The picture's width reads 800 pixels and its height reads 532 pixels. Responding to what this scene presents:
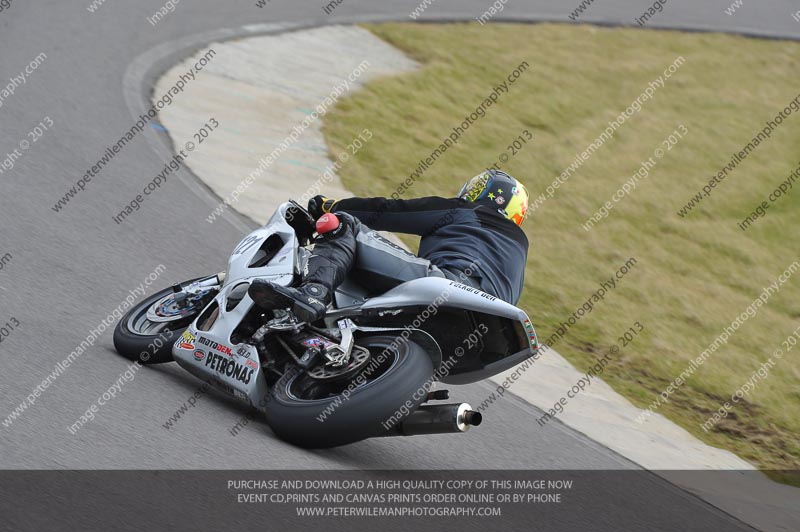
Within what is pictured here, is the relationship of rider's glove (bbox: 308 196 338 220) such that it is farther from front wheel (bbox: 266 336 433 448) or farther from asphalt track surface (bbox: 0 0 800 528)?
asphalt track surface (bbox: 0 0 800 528)

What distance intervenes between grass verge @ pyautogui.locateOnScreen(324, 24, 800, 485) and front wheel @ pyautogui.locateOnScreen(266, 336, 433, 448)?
3.46 m

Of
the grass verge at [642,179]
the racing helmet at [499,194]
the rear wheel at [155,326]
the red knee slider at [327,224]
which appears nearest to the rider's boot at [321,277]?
the red knee slider at [327,224]

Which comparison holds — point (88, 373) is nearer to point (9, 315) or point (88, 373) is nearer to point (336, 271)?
point (9, 315)

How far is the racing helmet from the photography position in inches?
220

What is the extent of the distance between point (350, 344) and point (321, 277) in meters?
0.36

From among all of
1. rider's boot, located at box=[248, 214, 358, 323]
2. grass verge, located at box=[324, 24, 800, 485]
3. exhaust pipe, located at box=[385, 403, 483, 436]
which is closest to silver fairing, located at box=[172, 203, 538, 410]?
rider's boot, located at box=[248, 214, 358, 323]

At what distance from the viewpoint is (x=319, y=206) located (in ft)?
18.2

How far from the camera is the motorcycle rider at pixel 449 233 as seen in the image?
199 inches

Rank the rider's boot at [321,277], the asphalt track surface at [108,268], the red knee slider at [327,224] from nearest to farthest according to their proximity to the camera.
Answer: the asphalt track surface at [108,268]
the rider's boot at [321,277]
the red knee slider at [327,224]

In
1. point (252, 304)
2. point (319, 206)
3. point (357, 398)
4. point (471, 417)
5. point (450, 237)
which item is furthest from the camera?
point (319, 206)

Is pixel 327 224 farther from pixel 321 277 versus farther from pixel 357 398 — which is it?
pixel 357 398

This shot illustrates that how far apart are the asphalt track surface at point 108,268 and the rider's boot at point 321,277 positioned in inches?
24.4

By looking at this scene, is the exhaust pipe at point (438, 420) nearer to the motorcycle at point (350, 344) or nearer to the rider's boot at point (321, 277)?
the motorcycle at point (350, 344)

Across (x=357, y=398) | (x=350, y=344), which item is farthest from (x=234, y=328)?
(x=357, y=398)
